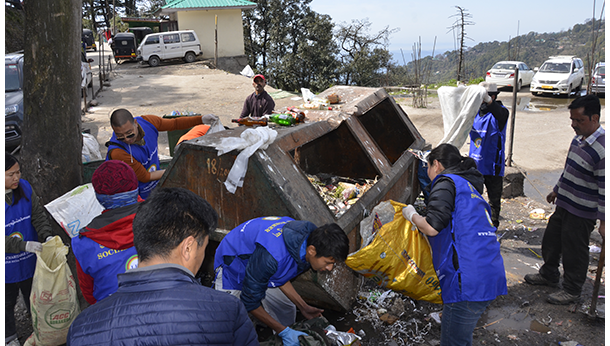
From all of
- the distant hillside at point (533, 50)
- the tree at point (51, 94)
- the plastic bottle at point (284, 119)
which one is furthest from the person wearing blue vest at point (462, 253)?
the distant hillside at point (533, 50)

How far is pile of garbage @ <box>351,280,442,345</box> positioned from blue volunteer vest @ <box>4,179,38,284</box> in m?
2.33

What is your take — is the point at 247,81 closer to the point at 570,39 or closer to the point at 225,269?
the point at 225,269

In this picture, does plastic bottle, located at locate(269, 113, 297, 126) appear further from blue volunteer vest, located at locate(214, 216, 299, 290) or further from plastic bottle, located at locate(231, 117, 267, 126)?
blue volunteer vest, located at locate(214, 216, 299, 290)

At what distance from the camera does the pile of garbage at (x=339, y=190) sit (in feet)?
10.6

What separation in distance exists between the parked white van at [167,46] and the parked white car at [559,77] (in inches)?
579

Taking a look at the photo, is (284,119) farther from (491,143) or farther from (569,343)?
(569,343)

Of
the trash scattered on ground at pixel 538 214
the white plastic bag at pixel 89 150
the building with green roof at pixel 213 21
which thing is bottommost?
the trash scattered on ground at pixel 538 214

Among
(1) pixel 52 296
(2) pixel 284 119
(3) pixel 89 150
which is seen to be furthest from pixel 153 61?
(1) pixel 52 296

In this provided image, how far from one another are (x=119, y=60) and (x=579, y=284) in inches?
822

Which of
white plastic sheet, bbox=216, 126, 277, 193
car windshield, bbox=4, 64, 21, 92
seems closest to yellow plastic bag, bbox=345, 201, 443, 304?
white plastic sheet, bbox=216, 126, 277, 193

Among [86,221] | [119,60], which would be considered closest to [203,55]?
[119,60]

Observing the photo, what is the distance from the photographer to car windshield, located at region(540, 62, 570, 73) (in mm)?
16125

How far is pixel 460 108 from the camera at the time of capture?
4586 millimetres

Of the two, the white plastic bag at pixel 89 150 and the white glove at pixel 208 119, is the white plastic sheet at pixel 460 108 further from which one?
the white plastic bag at pixel 89 150
